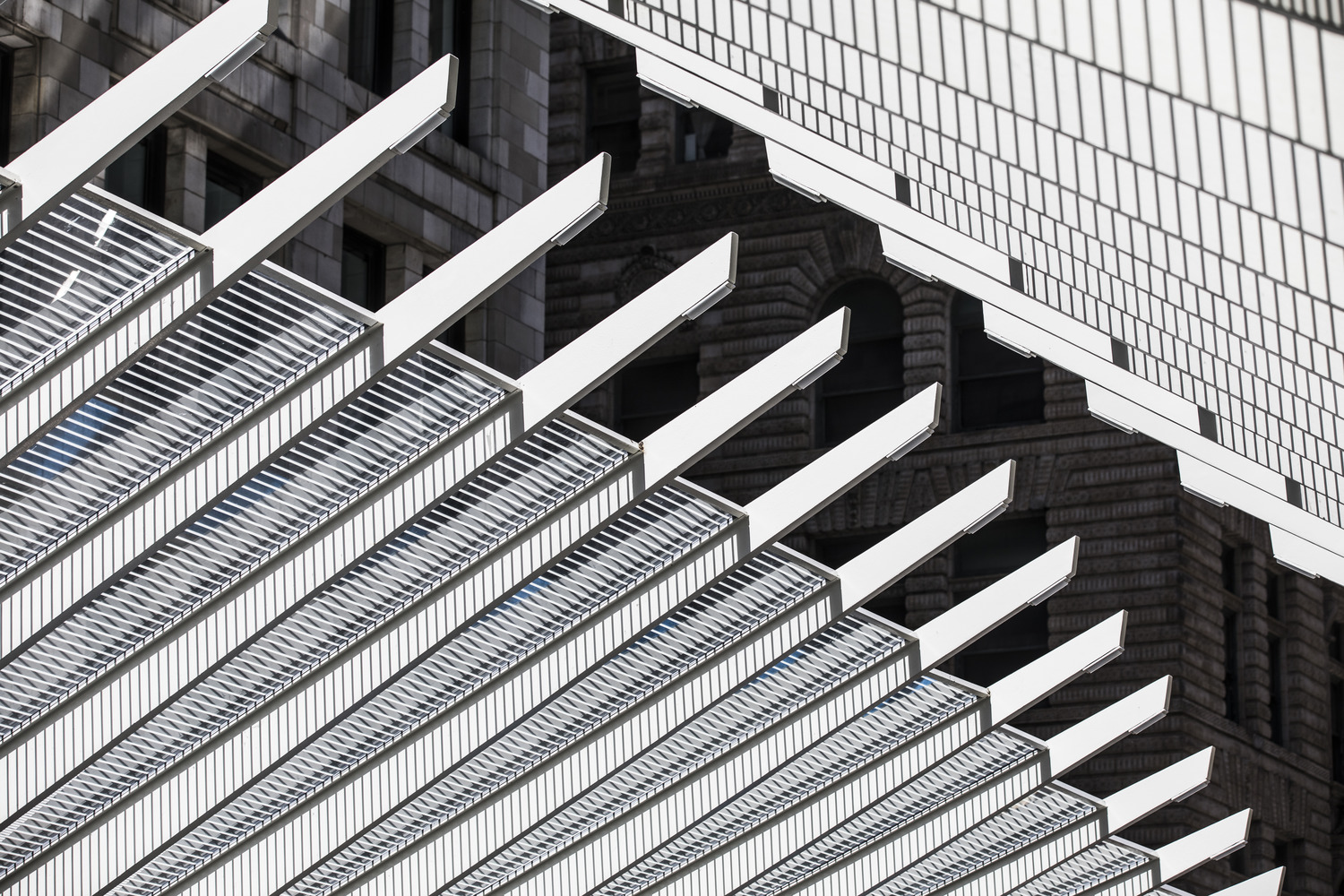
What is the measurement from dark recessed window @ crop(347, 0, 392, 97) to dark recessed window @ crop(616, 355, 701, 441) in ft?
59.3

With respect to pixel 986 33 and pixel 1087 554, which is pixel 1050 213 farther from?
pixel 1087 554

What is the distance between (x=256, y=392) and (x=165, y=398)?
0.66 meters

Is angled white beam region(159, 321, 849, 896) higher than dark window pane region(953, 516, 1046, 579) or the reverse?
the reverse

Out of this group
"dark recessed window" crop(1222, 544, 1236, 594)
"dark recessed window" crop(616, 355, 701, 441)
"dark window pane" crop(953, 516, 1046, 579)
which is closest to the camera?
"dark window pane" crop(953, 516, 1046, 579)

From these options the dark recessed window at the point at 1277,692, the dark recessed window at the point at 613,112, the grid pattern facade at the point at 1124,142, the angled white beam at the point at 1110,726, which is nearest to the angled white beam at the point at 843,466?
the grid pattern facade at the point at 1124,142

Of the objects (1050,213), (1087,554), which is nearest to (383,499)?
(1050,213)

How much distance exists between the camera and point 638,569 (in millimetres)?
19656

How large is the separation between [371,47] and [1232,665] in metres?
24.1

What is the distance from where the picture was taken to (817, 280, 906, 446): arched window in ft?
141

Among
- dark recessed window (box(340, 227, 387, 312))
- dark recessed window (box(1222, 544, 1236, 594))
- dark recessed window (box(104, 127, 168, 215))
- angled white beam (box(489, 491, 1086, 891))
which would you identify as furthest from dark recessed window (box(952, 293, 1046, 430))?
dark recessed window (box(104, 127, 168, 215))

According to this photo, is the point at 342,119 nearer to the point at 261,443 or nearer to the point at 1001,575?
the point at 261,443

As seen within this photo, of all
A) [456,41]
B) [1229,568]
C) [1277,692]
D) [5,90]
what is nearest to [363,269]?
[456,41]

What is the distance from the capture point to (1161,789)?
78.8ft

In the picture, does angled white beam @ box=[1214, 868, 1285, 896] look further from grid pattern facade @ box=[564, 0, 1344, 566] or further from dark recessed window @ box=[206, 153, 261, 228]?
grid pattern facade @ box=[564, 0, 1344, 566]
